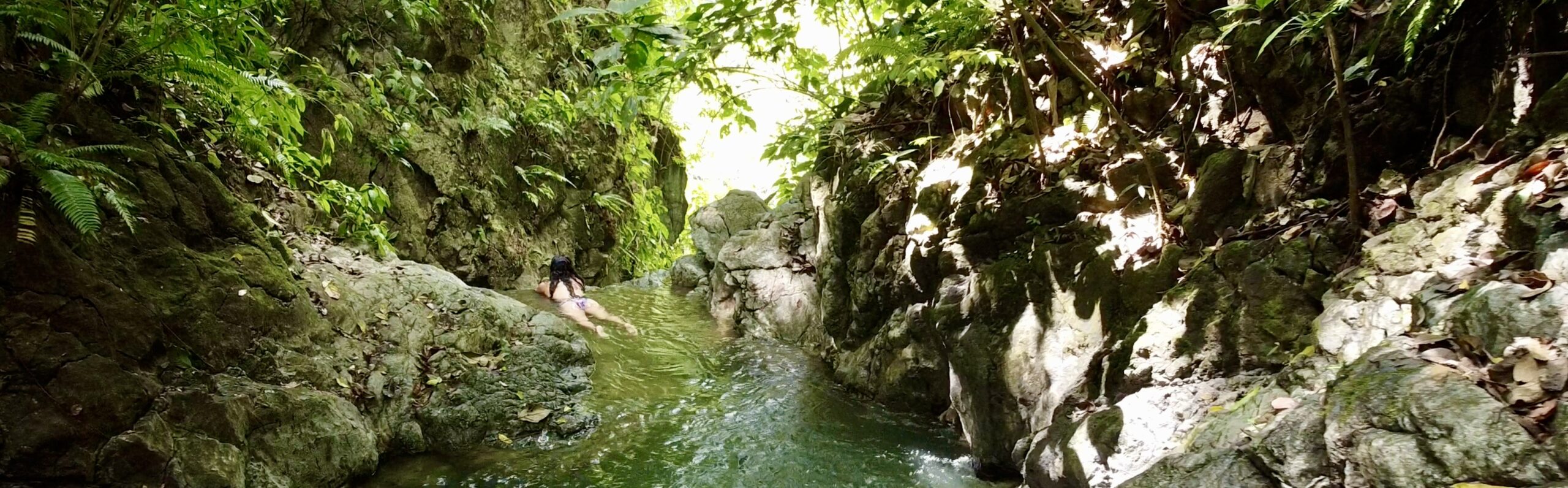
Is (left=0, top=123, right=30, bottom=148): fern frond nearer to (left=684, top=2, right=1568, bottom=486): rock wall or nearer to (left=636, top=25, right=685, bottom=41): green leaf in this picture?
(left=636, top=25, right=685, bottom=41): green leaf

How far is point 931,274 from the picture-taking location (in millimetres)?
6070

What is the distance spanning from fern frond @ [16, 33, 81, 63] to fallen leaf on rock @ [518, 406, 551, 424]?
3484mm

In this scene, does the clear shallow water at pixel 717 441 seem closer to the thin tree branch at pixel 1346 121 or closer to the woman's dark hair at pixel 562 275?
the woman's dark hair at pixel 562 275

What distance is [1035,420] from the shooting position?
4.56 metres

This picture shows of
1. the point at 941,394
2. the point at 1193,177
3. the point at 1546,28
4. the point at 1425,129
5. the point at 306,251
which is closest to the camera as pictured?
the point at 1546,28

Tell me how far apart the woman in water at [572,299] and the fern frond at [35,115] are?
5.56 m

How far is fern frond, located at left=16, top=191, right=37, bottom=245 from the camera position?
10.1 feet

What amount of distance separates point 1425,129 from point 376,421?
21.8ft

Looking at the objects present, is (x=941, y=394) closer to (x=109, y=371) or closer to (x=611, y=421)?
(x=611, y=421)

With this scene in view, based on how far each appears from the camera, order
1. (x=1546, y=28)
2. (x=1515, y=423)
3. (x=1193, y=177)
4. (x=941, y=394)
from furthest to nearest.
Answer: (x=941, y=394) < (x=1193, y=177) < (x=1546, y=28) < (x=1515, y=423)

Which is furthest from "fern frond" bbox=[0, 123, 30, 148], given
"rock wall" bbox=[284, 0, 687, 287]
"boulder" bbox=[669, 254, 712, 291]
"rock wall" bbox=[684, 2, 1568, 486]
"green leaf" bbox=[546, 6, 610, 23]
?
"boulder" bbox=[669, 254, 712, 291]

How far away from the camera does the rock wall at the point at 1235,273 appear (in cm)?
226

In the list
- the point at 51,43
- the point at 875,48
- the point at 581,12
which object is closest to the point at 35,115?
the point at 51,43

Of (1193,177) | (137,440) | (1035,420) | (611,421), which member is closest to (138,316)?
(137,440)
